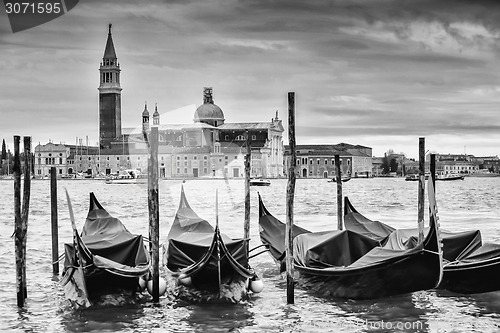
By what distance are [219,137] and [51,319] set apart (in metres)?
69.1

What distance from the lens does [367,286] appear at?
7750mm

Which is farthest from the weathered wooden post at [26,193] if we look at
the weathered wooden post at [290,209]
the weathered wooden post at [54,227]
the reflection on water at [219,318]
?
the weathered wooden post at [290,209]

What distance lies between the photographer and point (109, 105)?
7544cm

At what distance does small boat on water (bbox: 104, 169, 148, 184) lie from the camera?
6444 centimetres

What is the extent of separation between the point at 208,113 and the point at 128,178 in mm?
12483

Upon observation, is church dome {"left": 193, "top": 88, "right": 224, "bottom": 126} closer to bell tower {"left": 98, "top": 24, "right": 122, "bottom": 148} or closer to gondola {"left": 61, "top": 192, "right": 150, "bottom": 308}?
bell tower {"left": 98, "top": 24, "right": 122, "bottom": 148}

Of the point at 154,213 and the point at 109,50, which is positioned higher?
the point at 109,50

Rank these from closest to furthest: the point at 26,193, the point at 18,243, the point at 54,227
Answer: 1. the point at 18,243
2. the point at 26,193
3. the point at 54,227

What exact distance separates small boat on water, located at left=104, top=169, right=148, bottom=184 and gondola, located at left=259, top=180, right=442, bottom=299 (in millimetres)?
54340

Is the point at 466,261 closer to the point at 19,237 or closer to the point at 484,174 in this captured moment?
the point at 19,237

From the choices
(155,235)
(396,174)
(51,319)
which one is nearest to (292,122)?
(155,235)

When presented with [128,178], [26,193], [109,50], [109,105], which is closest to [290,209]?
[26,193]

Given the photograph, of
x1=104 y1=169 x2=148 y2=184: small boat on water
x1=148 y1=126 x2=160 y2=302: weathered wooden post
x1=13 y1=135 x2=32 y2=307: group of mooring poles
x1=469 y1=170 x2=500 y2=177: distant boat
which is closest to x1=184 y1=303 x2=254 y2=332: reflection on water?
x1=148 y1=126 x2=160 y2=302: weathered wooden post

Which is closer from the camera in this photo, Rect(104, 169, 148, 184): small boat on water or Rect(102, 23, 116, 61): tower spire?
Rect(104, 169, 148, 184): small boat on water
